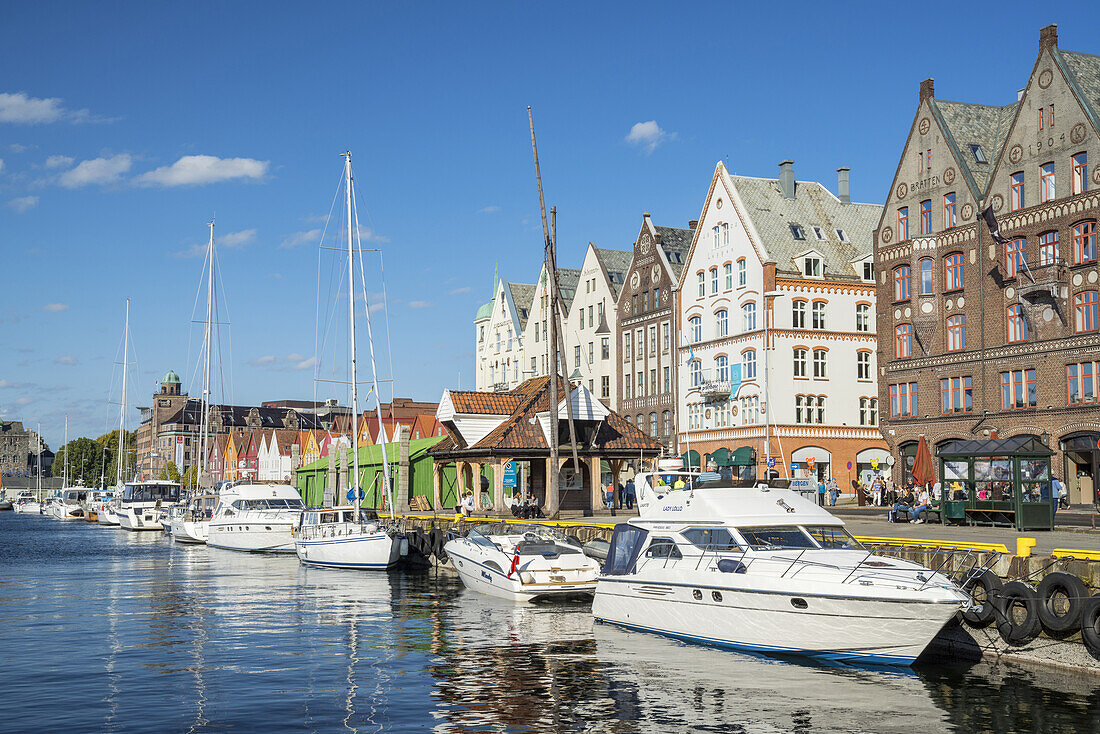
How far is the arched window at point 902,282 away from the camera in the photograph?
63463mm

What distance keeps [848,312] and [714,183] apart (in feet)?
42.0

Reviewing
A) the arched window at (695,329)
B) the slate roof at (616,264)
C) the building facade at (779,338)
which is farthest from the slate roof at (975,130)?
the slate roof at (616,264)

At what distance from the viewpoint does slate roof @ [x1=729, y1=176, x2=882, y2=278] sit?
240ft

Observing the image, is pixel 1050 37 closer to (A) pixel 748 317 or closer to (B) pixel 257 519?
(A) pixel 748 317

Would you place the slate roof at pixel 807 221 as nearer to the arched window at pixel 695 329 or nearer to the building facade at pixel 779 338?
the building facade at pixel 779 338

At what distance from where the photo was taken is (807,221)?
7669 centimetres

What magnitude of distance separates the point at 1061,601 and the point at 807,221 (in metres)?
58.9

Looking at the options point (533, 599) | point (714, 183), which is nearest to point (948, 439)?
point (714, 183)

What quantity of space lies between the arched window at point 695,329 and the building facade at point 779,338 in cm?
7

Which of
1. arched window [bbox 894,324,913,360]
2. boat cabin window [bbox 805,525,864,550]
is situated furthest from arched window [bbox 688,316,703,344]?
boat cabin window [bbox 805,525,864,550]

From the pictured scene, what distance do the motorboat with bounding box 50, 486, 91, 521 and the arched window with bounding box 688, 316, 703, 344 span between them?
8577 cm

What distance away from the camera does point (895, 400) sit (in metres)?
64.6

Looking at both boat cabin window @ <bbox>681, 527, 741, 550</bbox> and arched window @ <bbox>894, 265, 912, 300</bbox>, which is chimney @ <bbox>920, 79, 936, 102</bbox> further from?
boat cabin window @ <bbox>681, 527, 741, 550</bbox>

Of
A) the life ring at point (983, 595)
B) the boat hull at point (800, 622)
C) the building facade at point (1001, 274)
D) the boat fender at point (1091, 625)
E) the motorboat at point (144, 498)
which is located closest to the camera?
the boat fender at point (1091, 625)
